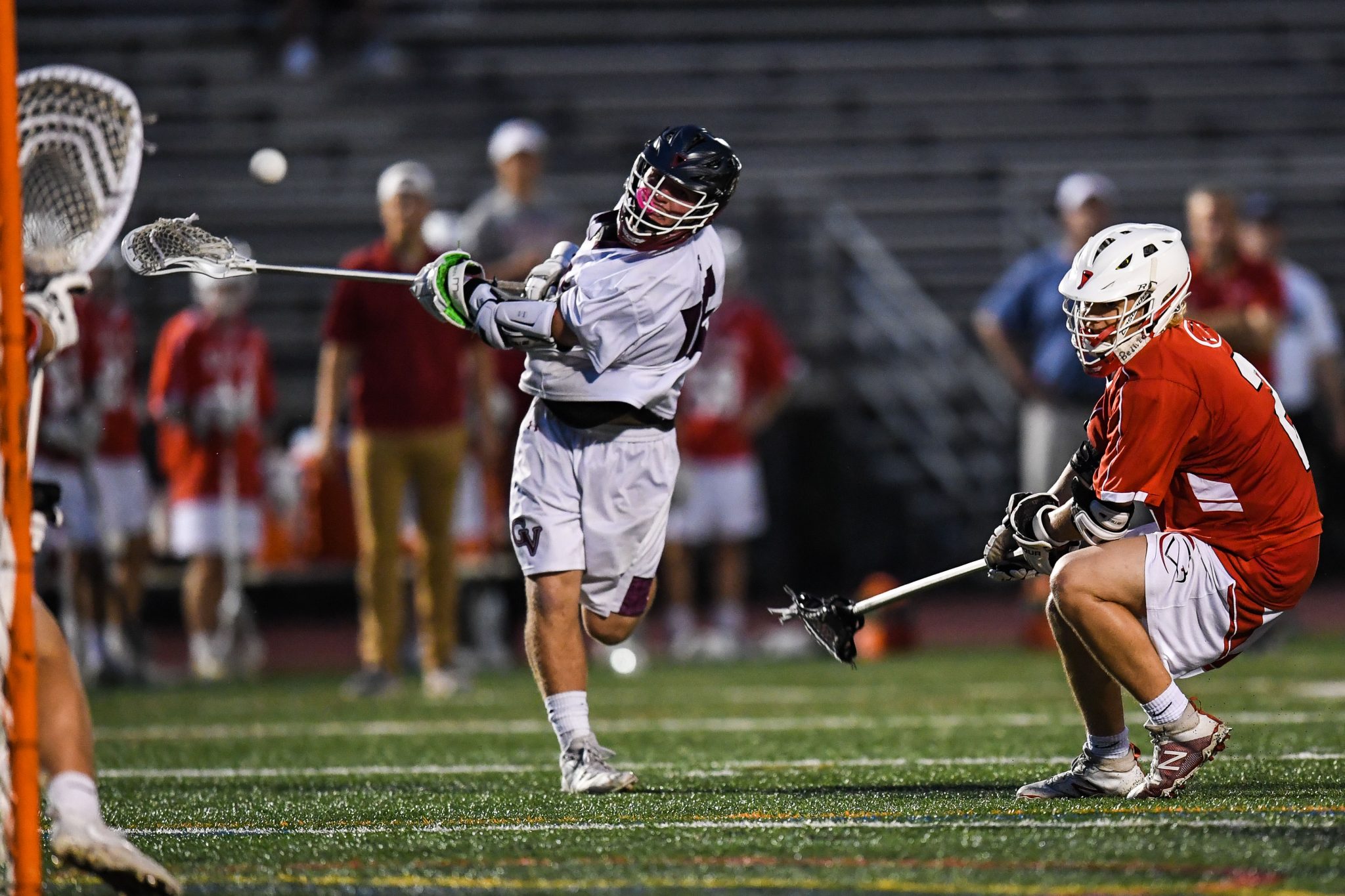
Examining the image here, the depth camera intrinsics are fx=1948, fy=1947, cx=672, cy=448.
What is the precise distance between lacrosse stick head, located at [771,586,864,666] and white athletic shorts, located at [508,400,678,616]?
1.34 feet

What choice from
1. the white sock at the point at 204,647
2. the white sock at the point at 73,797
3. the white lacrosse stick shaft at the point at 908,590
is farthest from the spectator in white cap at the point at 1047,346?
the white sock at the point at 73,797

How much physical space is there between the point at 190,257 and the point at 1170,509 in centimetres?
256

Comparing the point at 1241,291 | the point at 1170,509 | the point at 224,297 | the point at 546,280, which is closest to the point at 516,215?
the point at 224,297

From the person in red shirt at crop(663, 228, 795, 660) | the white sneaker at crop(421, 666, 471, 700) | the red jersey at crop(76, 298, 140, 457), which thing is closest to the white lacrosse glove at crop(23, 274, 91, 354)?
the white sneaker at crop(421, 666, 471, 700)

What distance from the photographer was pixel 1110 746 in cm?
443

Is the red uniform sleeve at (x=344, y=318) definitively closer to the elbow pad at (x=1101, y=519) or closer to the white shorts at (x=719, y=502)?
the white shorts at (x=719, y=502)

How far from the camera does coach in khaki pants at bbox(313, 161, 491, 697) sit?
8.29m

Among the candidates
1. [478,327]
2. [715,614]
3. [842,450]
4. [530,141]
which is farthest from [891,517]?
[478,327]

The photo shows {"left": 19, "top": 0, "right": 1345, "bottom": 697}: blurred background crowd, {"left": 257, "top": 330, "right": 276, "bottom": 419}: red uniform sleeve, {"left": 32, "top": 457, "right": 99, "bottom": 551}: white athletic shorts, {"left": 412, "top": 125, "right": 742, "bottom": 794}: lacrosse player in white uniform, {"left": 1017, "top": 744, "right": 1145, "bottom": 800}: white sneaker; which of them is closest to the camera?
{"left": 1017, "top": 744, "right": 1145, "bottom": 800}: white sneaker

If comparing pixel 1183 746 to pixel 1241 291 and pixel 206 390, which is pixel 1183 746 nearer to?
pixel 1241 291

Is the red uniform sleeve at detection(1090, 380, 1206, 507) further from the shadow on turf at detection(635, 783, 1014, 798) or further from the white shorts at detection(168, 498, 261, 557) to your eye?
the white shorts at detection(168, 498, 261, 557)

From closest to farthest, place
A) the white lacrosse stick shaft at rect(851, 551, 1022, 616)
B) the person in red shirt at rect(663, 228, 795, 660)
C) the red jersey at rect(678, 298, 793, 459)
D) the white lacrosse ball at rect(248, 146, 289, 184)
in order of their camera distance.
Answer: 1. the white lacrosse stick shaft at rect(851, 551, 1022, 616)
2. the person in red shirt at rect(663, 228, 795, 660)
3. the red jersey at rect(678, 298, 793, 459)
4. the white lacrosse ball at rect(248, 146, 289, 184)

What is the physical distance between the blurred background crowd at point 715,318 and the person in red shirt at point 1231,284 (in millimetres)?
27

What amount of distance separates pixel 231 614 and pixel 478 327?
5630 mm
